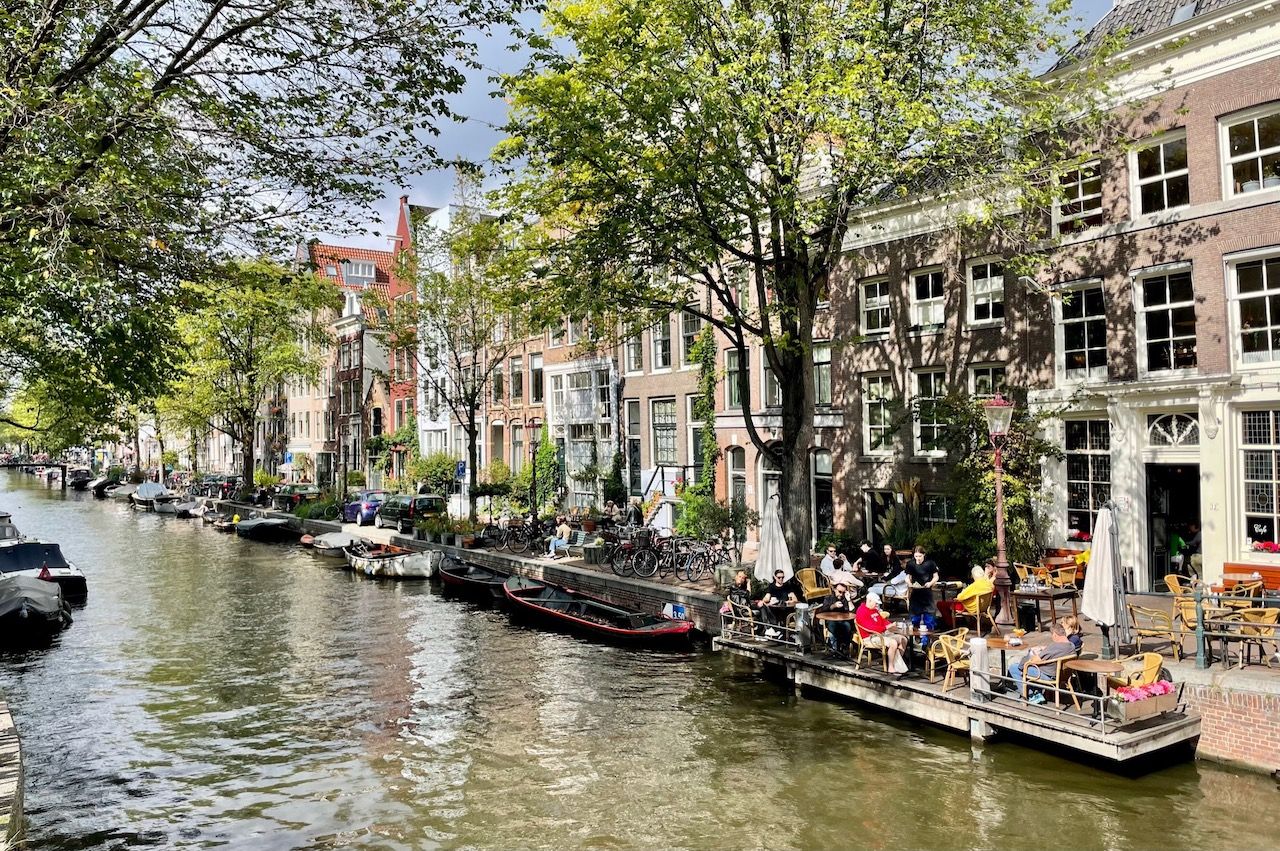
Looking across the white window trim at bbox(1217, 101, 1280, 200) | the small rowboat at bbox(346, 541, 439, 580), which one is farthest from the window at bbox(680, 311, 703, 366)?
the white window trim at bbox(1217, 101, 1280, 200)

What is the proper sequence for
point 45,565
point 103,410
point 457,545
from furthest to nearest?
point 457,545, point 45,565, point 103,410

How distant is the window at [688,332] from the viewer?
105 ft

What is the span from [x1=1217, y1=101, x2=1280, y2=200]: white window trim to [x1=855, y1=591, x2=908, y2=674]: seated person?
1140cm

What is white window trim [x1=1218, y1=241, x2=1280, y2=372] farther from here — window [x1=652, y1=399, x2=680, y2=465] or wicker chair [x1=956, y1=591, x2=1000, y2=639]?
window [x1=652, y1=399, x2=680, y2=465]

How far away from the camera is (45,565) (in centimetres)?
2783

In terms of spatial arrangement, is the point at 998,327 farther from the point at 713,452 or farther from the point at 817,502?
the point at 713,452

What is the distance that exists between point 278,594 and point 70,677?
1052 centimetres

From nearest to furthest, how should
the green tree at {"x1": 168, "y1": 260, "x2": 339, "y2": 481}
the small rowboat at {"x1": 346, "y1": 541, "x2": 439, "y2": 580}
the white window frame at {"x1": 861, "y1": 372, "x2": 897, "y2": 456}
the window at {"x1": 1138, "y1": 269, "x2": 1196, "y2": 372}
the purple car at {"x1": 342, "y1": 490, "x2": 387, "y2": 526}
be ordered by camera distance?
the window at {"x1": 1138, "y1": 269, "x2": 1196, "y2": 372}, the white window frame at {"x1": 861, "y1": 372, "x2": 897, "y2": 456}, the small rowboat at {"x1": 346, "y1": 541, "x2": 439, "y2": 580}, the purple car at {"x1": 342, "y1": 490, "x2": 387, "y2": 526}, the green tree at {"x1": 168, "y1": 260, "x2": 339, "y2": 481}

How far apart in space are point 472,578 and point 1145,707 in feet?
66.2

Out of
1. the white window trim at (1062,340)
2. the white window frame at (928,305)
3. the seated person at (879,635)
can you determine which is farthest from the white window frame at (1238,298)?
the seated person at (879,635)

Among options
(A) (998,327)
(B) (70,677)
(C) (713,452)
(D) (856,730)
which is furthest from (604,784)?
(C) (713,452)

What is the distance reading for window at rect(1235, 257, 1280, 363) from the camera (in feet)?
58.6

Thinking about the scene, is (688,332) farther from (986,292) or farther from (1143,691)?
(1143,691)

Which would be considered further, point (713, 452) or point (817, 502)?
point (713, 452)
